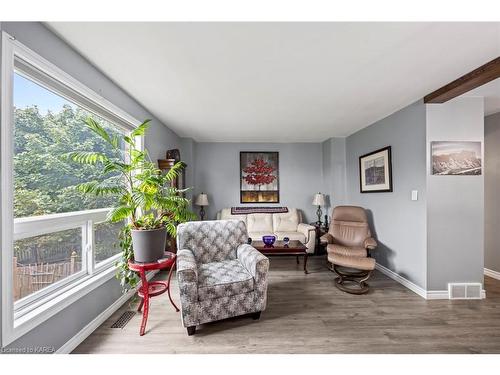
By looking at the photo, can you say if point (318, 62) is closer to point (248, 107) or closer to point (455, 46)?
point (455, 46)

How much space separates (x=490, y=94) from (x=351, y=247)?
8.13ft

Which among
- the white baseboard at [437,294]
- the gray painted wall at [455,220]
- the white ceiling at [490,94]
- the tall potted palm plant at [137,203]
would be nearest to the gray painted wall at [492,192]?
the white ceiling at [490,94]

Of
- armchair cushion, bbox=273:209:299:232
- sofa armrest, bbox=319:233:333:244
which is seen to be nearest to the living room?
sofa armrest, bbox=319:233:333:244

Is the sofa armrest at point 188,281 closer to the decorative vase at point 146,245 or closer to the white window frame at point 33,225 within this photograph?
the decorative vase at point 146,245

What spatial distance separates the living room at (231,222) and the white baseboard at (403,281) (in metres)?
0.01

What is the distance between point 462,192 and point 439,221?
1.45ft

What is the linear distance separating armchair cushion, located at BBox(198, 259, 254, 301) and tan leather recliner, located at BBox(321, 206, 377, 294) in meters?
1.41

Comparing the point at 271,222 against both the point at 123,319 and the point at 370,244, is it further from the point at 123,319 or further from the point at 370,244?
the point at 123,319

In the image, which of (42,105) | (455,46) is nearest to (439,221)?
(455,46)

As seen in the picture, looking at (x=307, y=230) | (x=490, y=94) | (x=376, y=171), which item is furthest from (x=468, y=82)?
(x=307, y=230)

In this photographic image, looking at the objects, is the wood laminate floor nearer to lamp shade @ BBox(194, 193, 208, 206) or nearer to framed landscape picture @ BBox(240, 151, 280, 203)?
lamp shade @ BBox(194, 193, 208, 206)

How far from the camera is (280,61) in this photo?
5.75 ft

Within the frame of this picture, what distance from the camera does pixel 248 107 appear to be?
278cm
